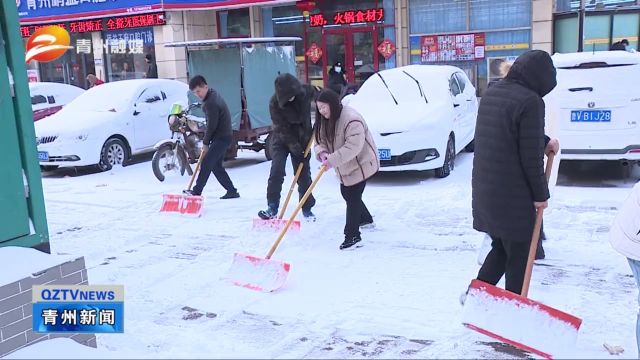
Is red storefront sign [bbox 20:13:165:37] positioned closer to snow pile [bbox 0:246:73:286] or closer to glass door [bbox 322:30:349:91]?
glass door [bbox 322:30:349:91]

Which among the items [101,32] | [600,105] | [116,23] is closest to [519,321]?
[600,105]

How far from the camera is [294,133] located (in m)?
6.77

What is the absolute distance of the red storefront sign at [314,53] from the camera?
17656mm

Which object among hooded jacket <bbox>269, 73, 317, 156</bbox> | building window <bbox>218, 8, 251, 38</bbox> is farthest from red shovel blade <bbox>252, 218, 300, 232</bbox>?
building window <bbox>218, 8, 251, 38</bbox>

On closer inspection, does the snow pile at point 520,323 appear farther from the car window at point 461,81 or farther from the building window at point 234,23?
the building window at point 234,23

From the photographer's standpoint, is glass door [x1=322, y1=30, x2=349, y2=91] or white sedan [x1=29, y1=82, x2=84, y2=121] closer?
white sedan [x1=29, y1=82, x2=84, y2=121]

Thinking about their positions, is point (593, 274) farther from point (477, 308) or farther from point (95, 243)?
point (95, 243)

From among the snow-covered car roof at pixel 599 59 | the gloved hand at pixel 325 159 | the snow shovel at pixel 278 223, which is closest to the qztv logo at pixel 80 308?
the gloved hand at pixel 325 159

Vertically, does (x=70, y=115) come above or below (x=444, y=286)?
above

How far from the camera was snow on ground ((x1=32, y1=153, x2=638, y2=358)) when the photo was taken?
4.10 meters

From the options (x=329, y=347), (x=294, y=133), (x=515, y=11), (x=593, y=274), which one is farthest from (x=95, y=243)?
(x=515, y=11)

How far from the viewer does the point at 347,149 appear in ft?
18.7

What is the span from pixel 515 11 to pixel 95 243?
1166cm

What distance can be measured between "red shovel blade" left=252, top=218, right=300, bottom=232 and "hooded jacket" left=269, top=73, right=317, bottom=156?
757 millimetres
